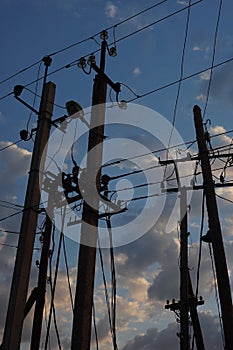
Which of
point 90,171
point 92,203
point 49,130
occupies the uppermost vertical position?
point 49,130

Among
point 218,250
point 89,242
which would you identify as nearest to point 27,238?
point 89,242

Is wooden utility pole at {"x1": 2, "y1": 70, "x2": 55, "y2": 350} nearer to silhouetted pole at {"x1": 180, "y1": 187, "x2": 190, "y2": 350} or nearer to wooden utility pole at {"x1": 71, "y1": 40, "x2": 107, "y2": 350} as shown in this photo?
wooden utility pole at {"x1": 71, "y1": 40, "x2": 107, "y2": 350}

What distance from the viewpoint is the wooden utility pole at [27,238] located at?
10.1m

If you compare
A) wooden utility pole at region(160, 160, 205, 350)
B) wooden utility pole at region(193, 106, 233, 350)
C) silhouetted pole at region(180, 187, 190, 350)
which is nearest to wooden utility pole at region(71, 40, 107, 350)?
wooden utility pole at region(193, 106, 233, 350)

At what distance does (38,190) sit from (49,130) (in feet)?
6.23

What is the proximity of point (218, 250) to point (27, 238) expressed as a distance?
468 cm

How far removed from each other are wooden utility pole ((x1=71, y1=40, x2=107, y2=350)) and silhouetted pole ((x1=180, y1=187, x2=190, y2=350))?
593 centimetres

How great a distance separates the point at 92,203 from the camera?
904 centimetres

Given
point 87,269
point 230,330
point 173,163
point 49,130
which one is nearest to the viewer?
point 230,330

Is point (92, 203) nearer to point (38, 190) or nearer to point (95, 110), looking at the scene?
point (95, 110)

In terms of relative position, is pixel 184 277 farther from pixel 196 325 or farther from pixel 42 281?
pixel 42 281

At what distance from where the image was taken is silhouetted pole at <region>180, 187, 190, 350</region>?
1431 centimetres

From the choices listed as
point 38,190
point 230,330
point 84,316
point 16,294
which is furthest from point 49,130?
point 230,330

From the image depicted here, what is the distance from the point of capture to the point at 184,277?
15055 mm
